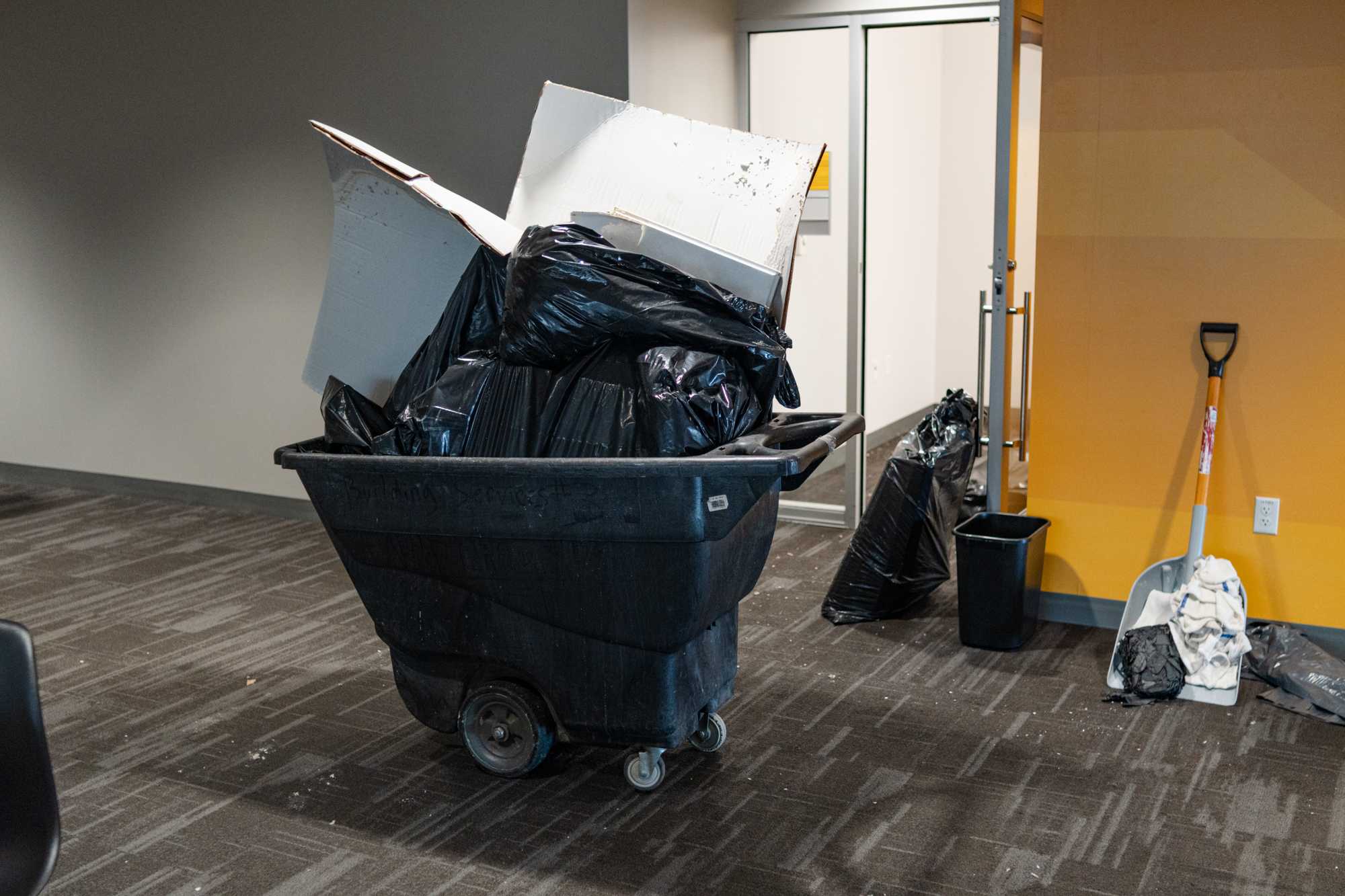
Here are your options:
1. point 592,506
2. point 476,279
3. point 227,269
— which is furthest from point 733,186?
point 227,269

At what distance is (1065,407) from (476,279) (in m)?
1.96

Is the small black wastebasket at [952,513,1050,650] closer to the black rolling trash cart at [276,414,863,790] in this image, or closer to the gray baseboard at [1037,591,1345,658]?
the gray baseboard at [1037,591,1345,658]

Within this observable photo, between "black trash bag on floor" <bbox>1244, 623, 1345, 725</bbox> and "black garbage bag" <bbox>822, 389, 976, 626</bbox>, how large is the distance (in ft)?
3.31

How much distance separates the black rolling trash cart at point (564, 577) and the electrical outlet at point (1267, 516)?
1.52 m

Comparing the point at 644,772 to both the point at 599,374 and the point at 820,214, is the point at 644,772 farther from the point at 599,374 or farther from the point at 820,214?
the point at 820,214

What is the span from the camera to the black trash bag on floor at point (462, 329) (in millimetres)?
2861

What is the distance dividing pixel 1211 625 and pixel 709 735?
144 cm

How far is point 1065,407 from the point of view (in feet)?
12.5

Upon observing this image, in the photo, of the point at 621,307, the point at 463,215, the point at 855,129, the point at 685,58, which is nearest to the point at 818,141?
the point at 855,129

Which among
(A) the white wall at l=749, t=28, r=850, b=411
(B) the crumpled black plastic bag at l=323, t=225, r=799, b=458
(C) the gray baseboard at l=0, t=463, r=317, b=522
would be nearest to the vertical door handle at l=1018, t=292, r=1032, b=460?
(A) the white wall at l=749, t=28, r=850, b=411

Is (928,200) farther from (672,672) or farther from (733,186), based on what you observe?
(672,672)

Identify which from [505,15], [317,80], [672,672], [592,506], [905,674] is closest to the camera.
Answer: [592,506]

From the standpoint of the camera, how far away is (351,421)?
284 centimetres

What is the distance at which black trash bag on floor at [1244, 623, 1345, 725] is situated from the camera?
3158 mm
